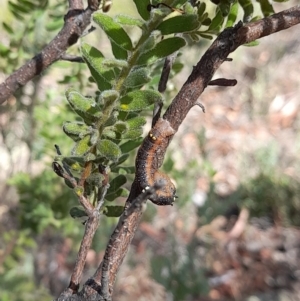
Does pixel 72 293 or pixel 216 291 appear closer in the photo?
pixel 72 293

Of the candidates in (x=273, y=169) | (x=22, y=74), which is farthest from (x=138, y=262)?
(x=22, y=74)

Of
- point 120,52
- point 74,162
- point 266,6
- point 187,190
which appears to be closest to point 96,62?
point 120,52

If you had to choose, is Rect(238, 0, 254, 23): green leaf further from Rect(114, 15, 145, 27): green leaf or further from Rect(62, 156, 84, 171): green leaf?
Rect(62, 156, 84, 171): green leaf

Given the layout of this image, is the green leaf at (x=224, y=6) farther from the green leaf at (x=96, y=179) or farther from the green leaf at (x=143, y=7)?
the green leaf at (x=96, y=179)

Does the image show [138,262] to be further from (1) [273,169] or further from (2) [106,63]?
(2) [106,63]

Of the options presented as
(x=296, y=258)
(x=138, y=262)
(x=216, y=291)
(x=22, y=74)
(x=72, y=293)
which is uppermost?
(x=22, y=74)

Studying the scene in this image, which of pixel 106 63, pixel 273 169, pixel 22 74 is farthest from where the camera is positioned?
pixel 273 169

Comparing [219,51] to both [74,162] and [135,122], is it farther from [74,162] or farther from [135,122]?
[74,162]
